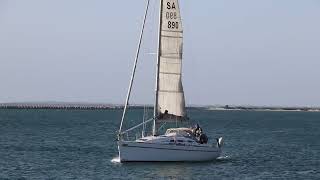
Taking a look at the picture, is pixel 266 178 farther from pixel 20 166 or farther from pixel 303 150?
pixel 303 150

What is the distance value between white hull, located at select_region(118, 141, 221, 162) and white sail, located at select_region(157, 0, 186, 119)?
252cm

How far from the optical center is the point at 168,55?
184ft

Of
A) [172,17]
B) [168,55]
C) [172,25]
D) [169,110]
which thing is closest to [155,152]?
[169,110]

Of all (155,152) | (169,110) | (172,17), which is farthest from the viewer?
(169,110)

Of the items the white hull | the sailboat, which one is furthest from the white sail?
the white hull

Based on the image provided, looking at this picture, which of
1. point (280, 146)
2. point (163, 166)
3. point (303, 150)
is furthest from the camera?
point (280, 146)

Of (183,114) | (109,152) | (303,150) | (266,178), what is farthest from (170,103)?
(303,150)

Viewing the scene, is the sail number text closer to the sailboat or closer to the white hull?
the sailboat

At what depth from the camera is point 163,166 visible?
5450cm

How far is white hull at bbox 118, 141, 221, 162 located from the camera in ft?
179

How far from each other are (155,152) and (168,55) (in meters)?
7.12

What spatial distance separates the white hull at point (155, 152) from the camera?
54562mm

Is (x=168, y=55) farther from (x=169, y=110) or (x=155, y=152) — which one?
(x=155, y=152)

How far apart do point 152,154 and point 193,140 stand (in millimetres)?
3380
